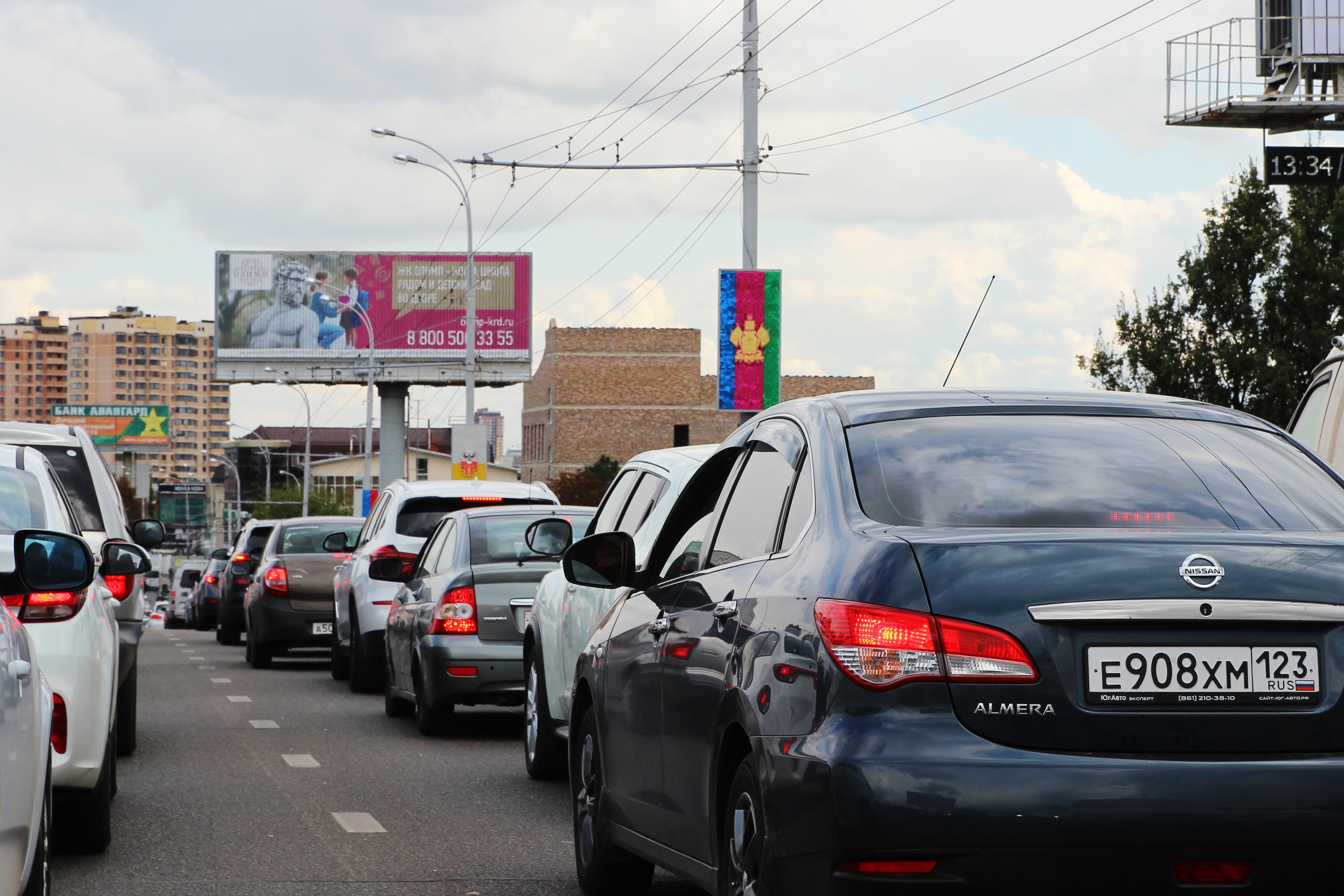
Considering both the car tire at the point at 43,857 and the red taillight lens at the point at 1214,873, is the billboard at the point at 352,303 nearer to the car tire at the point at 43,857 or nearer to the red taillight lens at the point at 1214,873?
the car tire at the point at 43,857

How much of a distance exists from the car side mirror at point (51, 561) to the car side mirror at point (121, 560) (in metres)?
3.32

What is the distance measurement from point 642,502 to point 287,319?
77.0 meters

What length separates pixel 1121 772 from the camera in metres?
3.87

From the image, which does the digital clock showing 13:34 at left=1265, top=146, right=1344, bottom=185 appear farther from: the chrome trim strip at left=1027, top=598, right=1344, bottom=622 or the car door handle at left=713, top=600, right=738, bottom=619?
the chrome trim strip at left=1027, top=598, right=1344, bottom=622

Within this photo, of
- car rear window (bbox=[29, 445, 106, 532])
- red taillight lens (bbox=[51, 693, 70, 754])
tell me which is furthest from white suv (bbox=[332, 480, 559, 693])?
red taillight lens (bbox=[51, 693, 70, 754])

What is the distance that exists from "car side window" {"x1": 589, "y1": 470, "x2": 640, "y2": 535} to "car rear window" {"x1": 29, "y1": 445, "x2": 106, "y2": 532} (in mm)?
3175

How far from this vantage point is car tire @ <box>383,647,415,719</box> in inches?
549

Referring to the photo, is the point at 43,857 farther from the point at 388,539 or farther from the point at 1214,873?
the point at 388,539

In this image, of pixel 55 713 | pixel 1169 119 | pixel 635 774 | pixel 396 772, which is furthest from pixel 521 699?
pixel 1169 119

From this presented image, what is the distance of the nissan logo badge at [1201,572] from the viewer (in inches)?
157

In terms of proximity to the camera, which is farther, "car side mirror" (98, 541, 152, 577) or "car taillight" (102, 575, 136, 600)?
"car taillight" (102, 575, 136, 600)

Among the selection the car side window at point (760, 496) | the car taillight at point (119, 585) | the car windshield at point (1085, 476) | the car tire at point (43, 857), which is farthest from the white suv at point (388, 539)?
the car windshield at point (1085, 476)

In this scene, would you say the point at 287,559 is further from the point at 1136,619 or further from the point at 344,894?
the point at 1136,619

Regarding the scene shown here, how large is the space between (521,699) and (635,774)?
6.42 m
